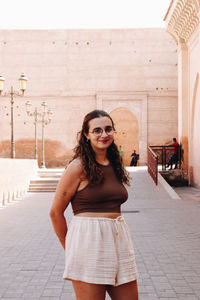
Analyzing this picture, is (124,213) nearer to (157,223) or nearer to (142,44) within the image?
(157,223)

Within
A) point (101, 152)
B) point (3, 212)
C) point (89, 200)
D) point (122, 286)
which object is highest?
point (101, 152)

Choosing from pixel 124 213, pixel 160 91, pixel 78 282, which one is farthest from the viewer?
pixel 160 91

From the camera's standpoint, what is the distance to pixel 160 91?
2794cm

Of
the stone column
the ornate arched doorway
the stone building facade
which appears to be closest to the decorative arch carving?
the ornate arched doorway

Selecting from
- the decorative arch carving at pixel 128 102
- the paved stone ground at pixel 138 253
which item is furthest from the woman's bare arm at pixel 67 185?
the decorative arch carving at pixel 128 102

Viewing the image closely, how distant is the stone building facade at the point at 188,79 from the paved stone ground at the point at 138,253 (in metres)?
7.00

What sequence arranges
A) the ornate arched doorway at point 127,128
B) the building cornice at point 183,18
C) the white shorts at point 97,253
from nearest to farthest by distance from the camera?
1. the white shorts at point 97,253
2. the building cornice at point 183,18
3. the ornate arched doorway at point 127,128

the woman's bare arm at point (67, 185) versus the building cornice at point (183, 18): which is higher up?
the building cornice at point (183, 18)

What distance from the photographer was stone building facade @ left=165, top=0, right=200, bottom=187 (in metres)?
15.8

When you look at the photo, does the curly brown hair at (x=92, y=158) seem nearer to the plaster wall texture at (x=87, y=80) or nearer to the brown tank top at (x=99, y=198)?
the brown tank top at (x=99, y=198)

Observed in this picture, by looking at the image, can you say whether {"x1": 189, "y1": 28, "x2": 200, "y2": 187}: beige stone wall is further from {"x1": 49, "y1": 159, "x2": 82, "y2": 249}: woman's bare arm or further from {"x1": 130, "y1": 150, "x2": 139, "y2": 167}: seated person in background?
{"x1": 49, "y1": 159, "x2": 82, "y2": 249}: woman's bare arm

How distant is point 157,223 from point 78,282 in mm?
6139

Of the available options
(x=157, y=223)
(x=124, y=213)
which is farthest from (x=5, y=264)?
(x=124, y=213)

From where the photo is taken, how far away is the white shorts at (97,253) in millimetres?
1855
